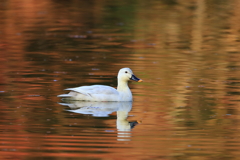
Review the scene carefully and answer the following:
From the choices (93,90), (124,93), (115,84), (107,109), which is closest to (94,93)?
(93,90)

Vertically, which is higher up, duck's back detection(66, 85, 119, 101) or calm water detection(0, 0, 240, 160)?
duck's back detection(66, 85, 119, 101)

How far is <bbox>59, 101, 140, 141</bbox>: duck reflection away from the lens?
9869 millimetres

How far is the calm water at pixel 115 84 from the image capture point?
8398 millimetres

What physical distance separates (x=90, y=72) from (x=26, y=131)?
5.70 meters

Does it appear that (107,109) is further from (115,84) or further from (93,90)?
(115,84)

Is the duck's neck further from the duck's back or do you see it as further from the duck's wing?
the duck's wing

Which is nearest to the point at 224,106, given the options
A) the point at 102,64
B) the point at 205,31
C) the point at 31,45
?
the point at 102,64

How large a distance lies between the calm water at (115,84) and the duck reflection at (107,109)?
0.06 ft

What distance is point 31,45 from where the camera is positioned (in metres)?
19.8

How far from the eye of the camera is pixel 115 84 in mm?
13516

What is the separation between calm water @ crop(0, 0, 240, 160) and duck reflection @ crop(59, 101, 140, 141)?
2 centimetres

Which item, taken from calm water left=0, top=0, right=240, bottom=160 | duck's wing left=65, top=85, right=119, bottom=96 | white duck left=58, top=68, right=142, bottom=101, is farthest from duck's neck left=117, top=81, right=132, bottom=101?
duck's wing left=65, top=85, right=119, bottom=96

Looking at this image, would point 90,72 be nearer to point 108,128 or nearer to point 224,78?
point 224,78

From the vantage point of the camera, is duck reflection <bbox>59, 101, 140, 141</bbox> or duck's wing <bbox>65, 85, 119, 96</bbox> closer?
duck reflection <bbox>59, 101, 140, 141</bbox>
